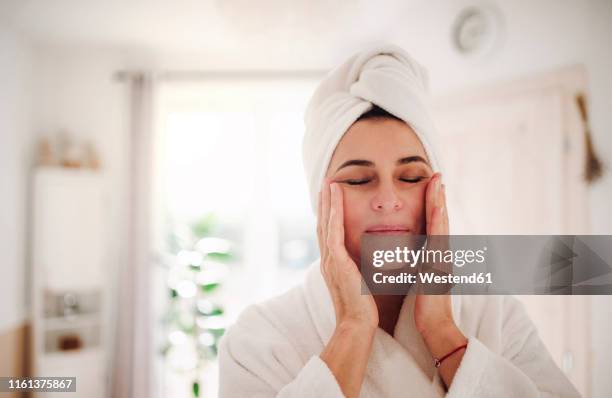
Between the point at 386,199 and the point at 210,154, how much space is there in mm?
1496

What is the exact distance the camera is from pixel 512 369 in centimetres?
43

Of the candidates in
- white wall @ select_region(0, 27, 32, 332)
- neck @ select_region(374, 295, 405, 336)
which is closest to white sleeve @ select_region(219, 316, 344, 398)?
neck @ select_region(374, 295, 405, 336)

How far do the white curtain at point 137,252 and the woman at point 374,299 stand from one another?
1200 millimetres

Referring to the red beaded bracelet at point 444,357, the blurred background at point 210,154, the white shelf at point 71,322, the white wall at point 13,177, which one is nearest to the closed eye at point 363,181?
the blurred background at point 210,154

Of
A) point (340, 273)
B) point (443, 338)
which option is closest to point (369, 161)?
point (340, 273)

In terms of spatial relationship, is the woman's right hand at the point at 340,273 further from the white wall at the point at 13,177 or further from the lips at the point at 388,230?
the white wall at the point at 13,177

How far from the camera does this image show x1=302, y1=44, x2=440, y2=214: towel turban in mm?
435

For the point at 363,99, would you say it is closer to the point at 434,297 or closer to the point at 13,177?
the point at 434,297

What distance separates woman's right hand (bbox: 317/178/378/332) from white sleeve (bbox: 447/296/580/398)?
128mm

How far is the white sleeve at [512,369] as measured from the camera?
42cm

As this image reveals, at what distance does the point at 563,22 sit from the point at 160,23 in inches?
36.8

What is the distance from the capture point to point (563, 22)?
67 cm

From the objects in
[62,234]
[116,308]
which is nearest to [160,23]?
[62,234]

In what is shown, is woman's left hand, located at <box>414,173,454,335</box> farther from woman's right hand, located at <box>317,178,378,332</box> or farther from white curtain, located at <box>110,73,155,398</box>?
white curtain, located at <box>110,73,155,398</box>
